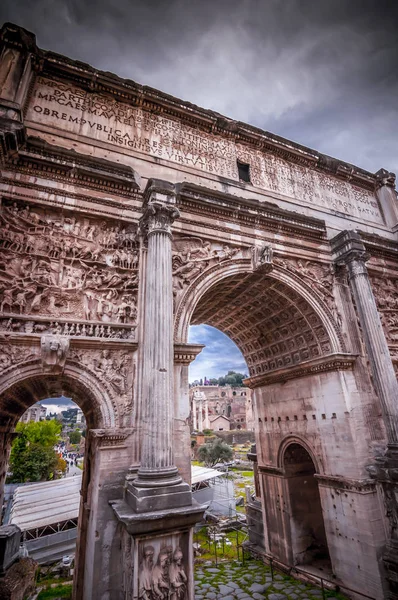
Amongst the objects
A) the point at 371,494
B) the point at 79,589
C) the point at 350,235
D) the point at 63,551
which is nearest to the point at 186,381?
the point at 79,589

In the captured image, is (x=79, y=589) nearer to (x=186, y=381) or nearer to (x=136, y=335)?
(x=186, y=381)

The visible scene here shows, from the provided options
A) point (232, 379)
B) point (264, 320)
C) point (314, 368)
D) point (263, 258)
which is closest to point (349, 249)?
point (263, 258)

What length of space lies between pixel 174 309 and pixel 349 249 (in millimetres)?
6422

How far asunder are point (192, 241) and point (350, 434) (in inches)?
270

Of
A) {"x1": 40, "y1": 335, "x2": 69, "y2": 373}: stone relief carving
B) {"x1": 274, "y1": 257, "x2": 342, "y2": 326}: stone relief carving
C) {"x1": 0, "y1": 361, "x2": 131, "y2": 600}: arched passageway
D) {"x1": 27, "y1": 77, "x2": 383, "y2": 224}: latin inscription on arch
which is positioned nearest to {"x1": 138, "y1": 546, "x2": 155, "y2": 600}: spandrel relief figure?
{"x1": 0, "y1": 361, "x2": 131, "y2": 600}: arched passageway

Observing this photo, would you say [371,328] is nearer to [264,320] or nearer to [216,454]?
[264,320]

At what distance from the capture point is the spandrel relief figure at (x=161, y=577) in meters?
4.64

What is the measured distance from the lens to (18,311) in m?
6.30

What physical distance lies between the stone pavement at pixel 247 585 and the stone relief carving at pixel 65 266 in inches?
315

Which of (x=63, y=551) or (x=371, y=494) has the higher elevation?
(x=371, y=494)

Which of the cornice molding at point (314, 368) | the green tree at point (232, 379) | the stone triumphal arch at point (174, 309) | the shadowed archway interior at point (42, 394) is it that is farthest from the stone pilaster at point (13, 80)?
the green tree at point (232, 379)

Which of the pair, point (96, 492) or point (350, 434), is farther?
point (350, 434)

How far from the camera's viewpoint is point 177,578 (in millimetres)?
4840

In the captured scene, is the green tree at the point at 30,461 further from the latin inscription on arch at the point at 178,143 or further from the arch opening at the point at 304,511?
the latin inscription on arch at the point at 178,143
